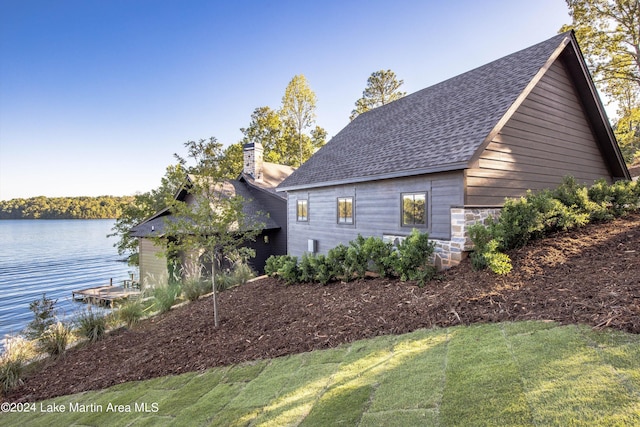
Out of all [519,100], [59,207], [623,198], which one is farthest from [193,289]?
[59,207]

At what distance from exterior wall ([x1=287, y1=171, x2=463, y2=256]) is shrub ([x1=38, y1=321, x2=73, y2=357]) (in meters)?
7.87

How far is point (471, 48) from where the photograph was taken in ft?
46.3

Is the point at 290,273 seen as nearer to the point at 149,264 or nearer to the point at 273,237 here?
the point at 273,237

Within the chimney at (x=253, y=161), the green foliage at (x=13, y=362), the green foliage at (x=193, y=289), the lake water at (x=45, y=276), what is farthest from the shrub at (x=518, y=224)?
the lake water at (x=45, y=276)

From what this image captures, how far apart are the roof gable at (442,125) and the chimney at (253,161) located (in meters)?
5.60

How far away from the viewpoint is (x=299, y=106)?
26.2 metres

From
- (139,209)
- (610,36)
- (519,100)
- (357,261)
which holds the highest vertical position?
(610,36)

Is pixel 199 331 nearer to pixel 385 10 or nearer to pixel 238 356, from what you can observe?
pixel 238 356

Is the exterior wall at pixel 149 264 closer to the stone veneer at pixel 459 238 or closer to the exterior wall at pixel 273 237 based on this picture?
the exterior wall at pixel 273 237

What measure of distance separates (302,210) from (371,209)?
412 cm

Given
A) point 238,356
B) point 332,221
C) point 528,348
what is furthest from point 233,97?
point 528,348

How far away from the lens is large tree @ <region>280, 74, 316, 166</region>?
83.9ft

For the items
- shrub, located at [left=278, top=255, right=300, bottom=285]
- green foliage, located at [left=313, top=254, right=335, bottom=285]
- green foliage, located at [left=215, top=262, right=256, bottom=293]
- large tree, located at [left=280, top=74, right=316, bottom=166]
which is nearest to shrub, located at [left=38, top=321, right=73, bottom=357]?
green foliage, located at [left=215, top=262, right=256, bottom=293]

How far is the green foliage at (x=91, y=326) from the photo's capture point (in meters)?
7.41
